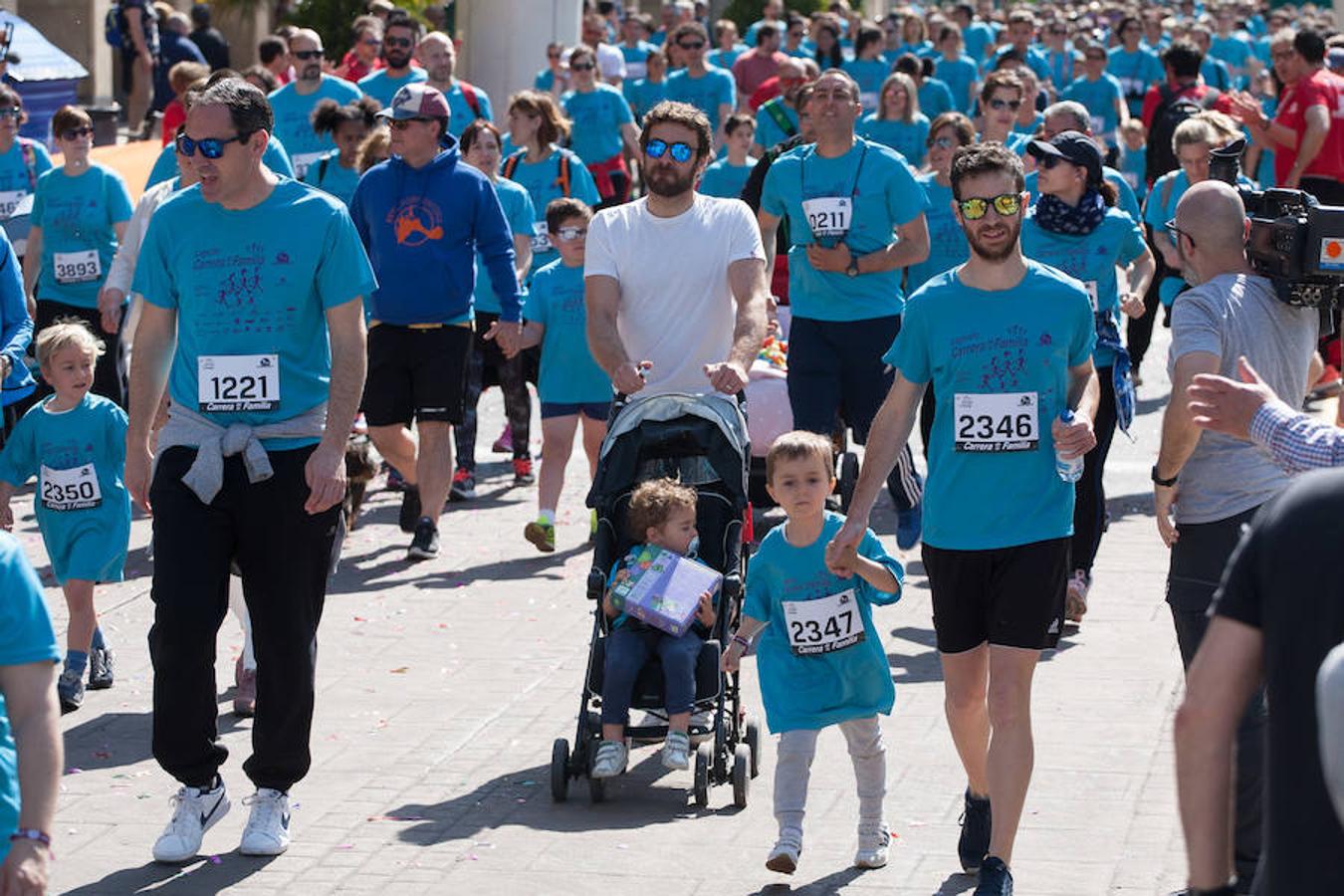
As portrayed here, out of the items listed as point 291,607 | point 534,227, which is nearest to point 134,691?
point 291,607

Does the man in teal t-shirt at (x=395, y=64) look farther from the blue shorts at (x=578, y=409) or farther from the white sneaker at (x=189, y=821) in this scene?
the white sneaker at (x=189, y=821)

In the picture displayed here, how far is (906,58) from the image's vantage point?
18797 millimetres

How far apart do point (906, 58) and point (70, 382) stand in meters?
11.5

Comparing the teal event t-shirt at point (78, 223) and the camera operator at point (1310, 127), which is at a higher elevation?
the camera operator at point (1310, 127)

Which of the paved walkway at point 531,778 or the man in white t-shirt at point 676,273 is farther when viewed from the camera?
the man in white t-shirt at point 676,273

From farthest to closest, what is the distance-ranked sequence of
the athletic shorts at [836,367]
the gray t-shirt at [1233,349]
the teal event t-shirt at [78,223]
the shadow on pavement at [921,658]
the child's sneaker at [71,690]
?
the teal event t-shirt at [78,223] → the athletic shorts at [836,367] → the shadow on pavement at [921,658] → the child's sneaker at [71,690] → the gray t-shirt at [1233,349]

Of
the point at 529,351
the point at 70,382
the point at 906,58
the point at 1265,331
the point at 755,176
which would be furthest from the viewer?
the point at 906,58

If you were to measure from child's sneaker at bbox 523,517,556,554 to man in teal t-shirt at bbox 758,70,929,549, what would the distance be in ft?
3.99

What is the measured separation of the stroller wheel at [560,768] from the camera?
7027 millimetres

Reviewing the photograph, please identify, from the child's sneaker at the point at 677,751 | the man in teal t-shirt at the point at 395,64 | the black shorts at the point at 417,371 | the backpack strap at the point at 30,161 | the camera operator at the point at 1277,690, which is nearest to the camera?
the camera operator at the point at 1277,690

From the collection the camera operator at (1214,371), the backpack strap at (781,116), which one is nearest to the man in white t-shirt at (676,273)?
the camera operator at (1214,371)

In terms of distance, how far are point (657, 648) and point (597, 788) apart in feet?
1.48

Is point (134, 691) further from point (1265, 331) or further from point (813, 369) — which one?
point (1265, 331)

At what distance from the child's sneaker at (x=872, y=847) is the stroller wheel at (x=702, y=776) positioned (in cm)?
60
